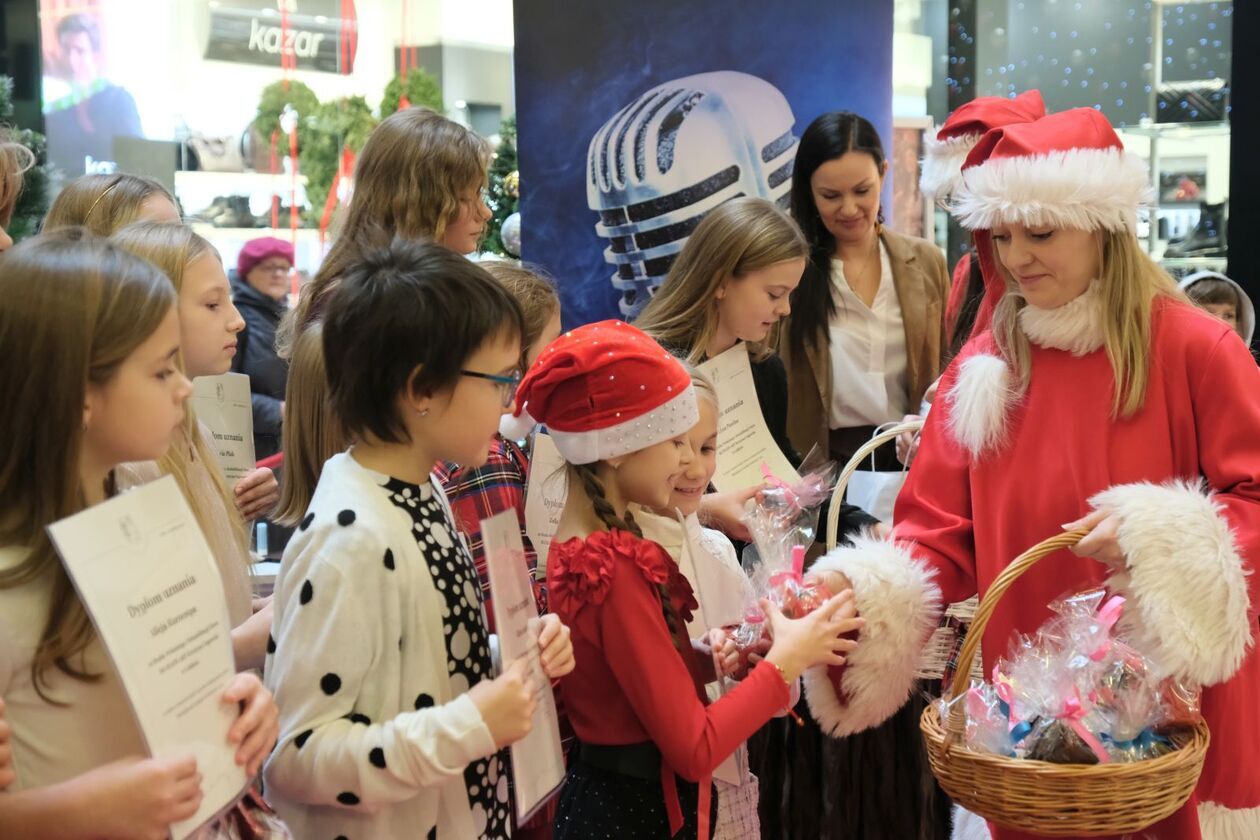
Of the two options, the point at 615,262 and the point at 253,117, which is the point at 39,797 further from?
the point at 253,117

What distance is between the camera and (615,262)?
14.0 ft

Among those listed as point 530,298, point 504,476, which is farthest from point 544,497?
point 530,298

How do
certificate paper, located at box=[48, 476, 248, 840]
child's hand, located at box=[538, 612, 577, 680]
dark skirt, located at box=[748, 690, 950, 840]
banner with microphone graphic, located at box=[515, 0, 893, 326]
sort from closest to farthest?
certificate paper, located at box=[48, 476, 248, 840] → child's hand, located at box=[538, 612, 577, 680] → dark skirt, located at box=[748, 690, 950, 840] → banner with microphone graphic, located at box=[515, 0, 893, 326]

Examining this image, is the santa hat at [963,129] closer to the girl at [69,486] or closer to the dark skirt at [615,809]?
the dark skirt at [615,809]

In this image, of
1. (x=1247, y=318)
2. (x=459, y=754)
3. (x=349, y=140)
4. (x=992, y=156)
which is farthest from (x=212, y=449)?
(x=349, y=140)

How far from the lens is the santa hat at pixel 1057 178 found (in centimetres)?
216

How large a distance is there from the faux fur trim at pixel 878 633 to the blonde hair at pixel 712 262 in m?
0.76

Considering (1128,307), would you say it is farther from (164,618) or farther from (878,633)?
(164,618)

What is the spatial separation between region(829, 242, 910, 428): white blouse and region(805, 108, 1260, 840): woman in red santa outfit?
107 cm

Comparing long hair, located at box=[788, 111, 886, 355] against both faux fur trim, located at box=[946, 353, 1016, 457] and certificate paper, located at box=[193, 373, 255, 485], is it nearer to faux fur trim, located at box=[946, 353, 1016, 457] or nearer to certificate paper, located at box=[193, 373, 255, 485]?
faux fur trim, located at box=[946, 353, 1016, 457]

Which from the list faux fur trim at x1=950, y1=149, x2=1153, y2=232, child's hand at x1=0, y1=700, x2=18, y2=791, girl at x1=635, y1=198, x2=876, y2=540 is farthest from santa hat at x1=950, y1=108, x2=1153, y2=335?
child's hand at x1=0, y1=700, x2=18, y2=791

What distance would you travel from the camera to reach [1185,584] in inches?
80.2

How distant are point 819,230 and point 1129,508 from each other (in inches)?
70.4

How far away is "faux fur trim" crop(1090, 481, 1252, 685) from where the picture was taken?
2.02 meters
